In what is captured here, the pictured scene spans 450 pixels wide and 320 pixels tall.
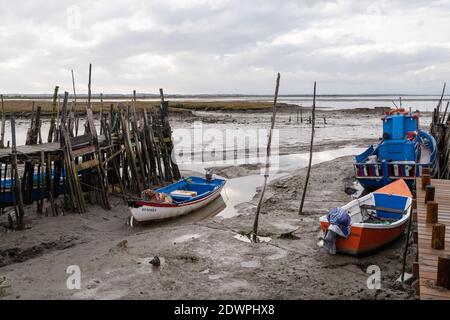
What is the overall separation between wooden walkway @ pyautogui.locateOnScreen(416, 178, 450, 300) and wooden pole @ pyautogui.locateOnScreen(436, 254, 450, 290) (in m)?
0.07

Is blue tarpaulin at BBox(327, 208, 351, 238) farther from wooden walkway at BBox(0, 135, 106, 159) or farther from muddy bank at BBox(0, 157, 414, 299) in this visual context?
wooden walkway at BBox(0, 135, 106, 159)

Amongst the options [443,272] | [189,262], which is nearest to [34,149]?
[189,262]

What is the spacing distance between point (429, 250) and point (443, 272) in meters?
1.29

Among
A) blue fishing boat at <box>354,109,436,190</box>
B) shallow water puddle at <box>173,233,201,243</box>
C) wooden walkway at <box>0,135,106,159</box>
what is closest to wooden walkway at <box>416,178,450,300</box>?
shallow water puddle at <box>173,233,201,243</box>

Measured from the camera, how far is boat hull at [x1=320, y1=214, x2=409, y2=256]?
29.9 feet

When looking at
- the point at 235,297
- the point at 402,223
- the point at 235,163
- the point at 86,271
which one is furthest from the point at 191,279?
the point at 235,163

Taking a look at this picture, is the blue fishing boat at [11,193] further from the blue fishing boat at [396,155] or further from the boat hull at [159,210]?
the blue fishing boat at [396,155]

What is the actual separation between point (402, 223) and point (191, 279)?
5393 millimetres

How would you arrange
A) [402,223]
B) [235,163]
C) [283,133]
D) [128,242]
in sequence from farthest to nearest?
[283,133], [235,163], [128,242], [402,223]

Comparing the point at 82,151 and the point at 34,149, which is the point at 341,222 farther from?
the point at 34,149

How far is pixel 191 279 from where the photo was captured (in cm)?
830
